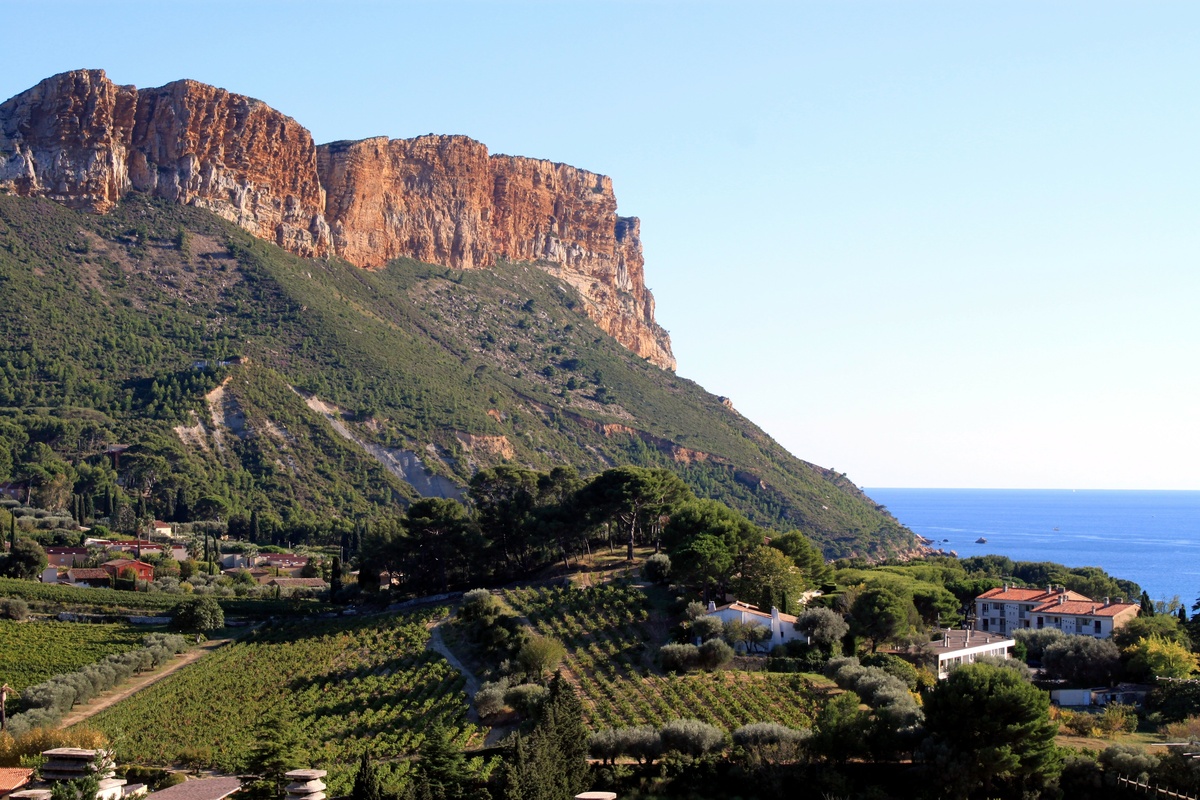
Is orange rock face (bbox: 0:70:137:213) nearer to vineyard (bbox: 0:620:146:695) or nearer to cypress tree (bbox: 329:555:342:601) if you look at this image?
cypress tree (bbox: 329:555:342:601)

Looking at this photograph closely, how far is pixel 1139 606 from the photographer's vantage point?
5816 centimetres

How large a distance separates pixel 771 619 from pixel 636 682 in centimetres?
698

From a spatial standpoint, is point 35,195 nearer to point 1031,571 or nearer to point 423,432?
point 423,432

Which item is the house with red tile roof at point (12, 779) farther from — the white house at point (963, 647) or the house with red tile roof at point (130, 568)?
the house with red tile roof at point (130, 568)

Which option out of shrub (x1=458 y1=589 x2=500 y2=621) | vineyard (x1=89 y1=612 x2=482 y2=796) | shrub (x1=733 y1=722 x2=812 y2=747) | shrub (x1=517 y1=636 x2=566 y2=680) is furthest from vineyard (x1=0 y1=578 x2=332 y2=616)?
shrub (x1=733 y1=722 x2=812 y2=747)

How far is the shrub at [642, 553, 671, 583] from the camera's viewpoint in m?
52.3

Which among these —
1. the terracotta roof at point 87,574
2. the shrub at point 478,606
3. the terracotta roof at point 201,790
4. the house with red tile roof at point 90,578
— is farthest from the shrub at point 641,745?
the terracotta roof at point 87,574

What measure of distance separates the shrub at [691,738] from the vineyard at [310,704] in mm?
6931

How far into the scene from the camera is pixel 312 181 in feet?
448

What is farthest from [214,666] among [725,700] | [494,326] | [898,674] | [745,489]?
[494,326]

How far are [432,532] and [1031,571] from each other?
40.3m

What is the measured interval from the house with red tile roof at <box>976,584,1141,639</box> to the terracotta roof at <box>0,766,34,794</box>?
39.5 meters

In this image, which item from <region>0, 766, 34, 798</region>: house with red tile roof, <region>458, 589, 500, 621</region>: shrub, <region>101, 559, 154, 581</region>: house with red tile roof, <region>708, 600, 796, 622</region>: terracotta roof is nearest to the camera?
<region>0, 766, 34, 798</region>: house with red tile roof

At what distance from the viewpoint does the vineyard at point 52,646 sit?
159 feet
